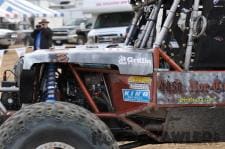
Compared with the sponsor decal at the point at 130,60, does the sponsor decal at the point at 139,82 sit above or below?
below

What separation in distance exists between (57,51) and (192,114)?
1.37 meters

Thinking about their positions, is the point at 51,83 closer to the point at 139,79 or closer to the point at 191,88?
the point at 139,79

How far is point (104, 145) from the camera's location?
14.8ft

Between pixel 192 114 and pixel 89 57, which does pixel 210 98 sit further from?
pixel 89 57

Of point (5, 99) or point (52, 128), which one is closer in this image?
point (52, 128)

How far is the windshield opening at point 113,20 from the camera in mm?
23031

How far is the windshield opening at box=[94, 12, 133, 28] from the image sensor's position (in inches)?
907

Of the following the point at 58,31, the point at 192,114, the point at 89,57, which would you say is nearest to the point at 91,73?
the point at 89,57

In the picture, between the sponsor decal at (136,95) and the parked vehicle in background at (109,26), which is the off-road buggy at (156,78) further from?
the parked vehicle in background at (109,26)

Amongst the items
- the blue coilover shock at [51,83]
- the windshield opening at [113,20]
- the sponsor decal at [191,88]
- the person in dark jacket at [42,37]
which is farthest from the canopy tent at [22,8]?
the sponsor decal at [191,88]

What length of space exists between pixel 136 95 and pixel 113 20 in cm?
1848

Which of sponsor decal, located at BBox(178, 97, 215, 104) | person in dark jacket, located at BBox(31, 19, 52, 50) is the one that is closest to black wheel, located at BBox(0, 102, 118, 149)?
sponsor decal, located at BBox(178, 97, 215, 104)

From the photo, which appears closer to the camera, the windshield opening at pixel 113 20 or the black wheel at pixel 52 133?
the black wheel at pixel 52 133

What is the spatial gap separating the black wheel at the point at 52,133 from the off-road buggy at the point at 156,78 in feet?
0.66
